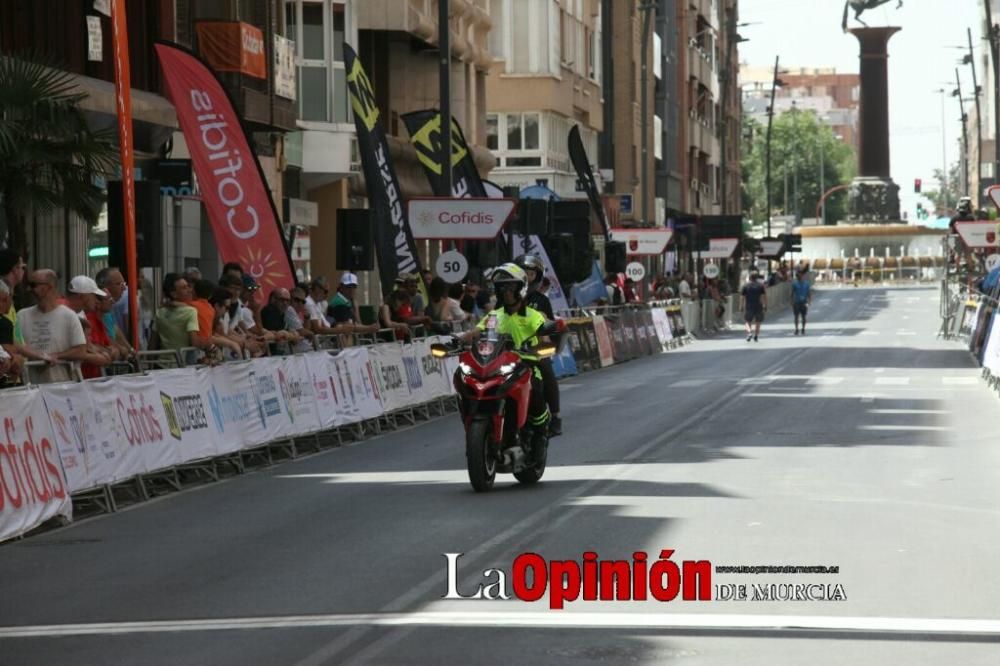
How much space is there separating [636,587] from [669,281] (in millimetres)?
60523

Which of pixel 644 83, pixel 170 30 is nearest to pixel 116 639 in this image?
pixel 170 30

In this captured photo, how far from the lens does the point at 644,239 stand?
59094mm

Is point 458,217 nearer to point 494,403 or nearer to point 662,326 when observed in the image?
point 494,403

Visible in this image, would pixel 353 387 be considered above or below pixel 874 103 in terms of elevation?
below

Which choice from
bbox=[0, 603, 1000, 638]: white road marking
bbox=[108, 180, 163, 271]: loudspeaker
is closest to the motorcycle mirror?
bbox=[108, 180, 163, 271]: loudspeaker

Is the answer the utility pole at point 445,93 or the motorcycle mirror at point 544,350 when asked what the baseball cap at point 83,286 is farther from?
the utility pole at point 445,93

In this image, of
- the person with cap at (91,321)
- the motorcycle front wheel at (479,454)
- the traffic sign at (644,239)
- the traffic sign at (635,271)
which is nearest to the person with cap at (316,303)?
the person with cap at (91,321)

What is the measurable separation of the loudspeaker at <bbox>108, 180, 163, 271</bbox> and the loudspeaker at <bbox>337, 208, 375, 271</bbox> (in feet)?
34.0

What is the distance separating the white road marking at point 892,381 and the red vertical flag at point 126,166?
16033 mm

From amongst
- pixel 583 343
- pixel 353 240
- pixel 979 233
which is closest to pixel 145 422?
pixel 353 240

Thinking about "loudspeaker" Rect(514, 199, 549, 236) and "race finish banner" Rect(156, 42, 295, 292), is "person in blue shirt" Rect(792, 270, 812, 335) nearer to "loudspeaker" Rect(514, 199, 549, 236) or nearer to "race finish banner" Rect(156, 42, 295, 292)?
"loudspeaker" Rect(514, 199, 549, 236)

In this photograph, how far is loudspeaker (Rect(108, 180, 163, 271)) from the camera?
19.8 meters

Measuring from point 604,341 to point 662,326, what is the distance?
1030 centimetres

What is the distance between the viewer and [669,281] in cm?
7150
